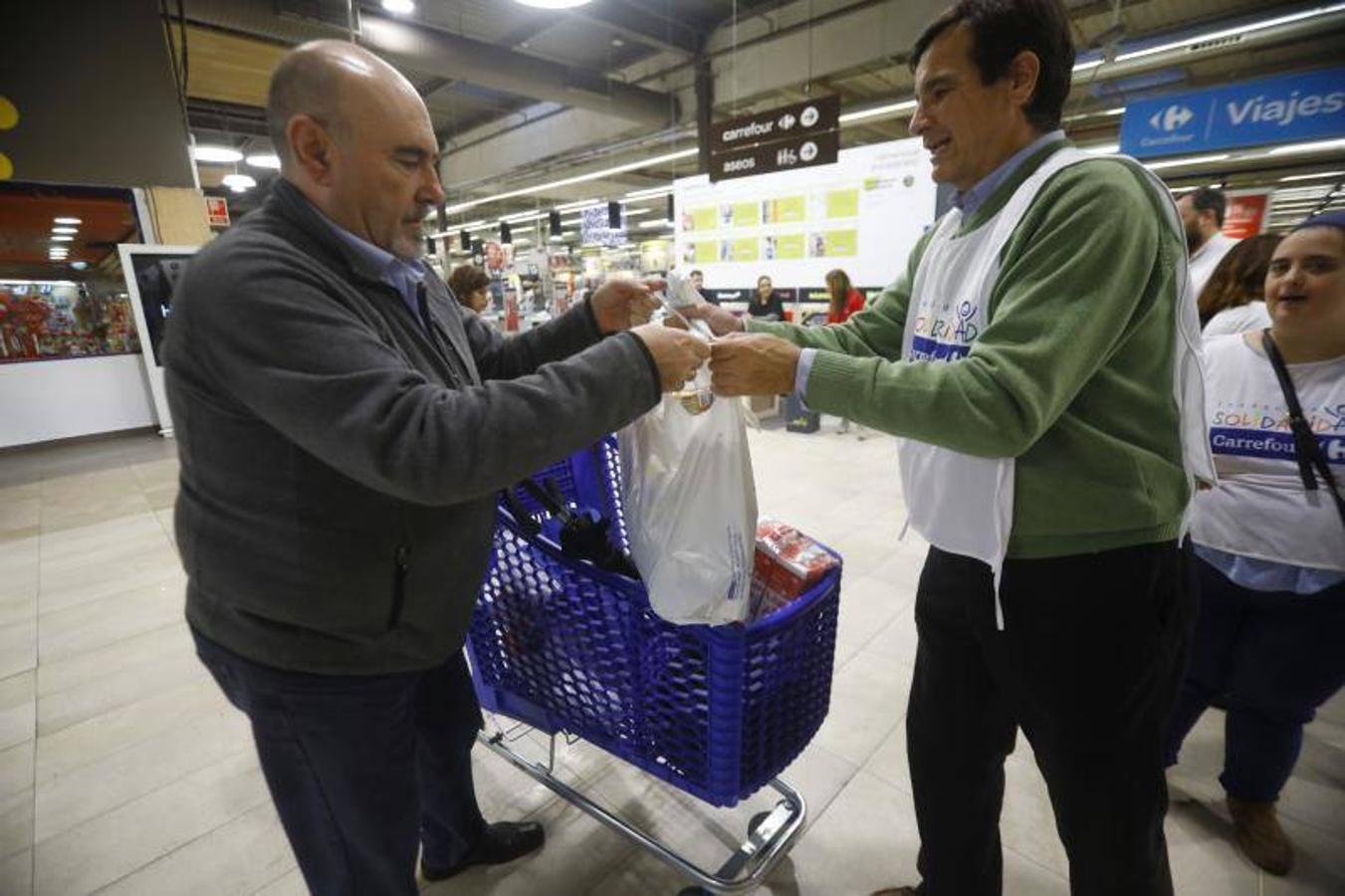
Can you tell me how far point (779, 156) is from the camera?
6531 mm

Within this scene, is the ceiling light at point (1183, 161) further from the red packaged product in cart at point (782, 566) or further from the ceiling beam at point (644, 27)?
the red packaged product in cart at point (782, 566)

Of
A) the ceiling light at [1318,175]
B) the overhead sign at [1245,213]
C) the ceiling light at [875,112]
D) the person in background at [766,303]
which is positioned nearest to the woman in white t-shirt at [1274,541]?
the person in background at [766,303]

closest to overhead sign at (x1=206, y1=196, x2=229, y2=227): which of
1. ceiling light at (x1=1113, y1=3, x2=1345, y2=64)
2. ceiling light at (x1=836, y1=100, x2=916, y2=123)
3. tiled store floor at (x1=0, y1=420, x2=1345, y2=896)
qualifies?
tiled store floor at (x1=0, y1=420, x2=1345, y2=896)

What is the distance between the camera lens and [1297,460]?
1579mm

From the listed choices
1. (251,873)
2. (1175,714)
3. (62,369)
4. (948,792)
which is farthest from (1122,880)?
(62,369)

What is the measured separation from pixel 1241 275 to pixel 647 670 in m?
2.43

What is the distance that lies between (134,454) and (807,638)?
8.05 m

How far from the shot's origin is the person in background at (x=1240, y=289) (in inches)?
81.4

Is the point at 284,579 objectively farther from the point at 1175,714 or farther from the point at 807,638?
the point at 1175,714

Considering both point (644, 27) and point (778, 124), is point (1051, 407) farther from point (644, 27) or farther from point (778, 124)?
point (644, 27)

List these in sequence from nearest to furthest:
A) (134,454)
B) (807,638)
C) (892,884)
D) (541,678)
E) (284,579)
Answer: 1. (284,579)
2. (807,638)
3. (541,678)
4. (892,884)
5. (134,454)

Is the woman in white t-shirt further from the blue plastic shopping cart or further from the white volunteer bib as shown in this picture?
the blue plastic shopping cart

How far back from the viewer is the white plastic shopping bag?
1.14 m

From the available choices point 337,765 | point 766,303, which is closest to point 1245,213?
point 766,303
